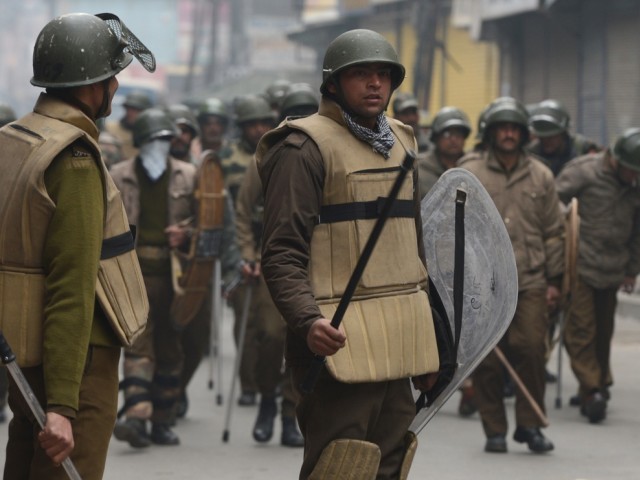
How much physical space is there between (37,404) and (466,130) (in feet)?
24.2

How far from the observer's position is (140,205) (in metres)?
9.23

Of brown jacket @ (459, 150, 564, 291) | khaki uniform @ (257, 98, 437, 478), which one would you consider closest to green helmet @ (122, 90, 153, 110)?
brown jacket @ (459, 150, 564, 291)

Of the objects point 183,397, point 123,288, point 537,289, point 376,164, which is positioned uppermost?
point 376,164

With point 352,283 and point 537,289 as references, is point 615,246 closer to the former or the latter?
point 537,289

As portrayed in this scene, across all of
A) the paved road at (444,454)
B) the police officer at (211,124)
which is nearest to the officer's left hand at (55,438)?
the paved road at (444,454)

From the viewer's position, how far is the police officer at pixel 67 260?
4344 millimetres

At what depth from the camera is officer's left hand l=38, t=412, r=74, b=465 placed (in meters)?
4.27

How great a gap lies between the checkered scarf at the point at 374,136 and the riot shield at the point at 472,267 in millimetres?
520

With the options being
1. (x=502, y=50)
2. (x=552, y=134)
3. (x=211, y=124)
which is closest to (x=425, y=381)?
(x=552, y=134)

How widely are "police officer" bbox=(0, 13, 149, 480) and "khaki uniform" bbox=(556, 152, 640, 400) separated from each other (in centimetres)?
631

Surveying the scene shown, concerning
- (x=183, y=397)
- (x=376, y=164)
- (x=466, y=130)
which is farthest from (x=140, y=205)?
(x=376, y=164)

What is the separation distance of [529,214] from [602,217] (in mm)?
1495

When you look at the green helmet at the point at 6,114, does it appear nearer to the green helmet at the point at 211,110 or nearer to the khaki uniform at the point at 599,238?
the green helmet at the point at 211,110

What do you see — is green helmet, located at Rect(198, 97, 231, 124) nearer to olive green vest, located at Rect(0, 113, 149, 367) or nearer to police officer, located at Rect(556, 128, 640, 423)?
police officer, located at Rect(556, 128, 640, 423)
